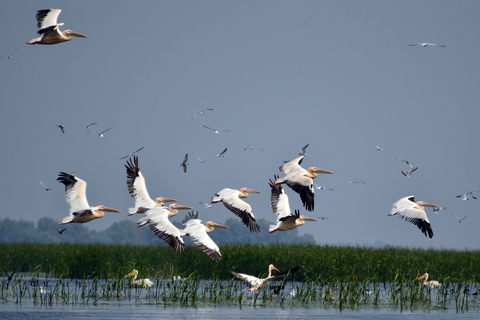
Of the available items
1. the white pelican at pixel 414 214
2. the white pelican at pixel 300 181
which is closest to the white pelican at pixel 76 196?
the white pelican at pixel 300 181

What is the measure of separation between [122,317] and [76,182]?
11.5 feet

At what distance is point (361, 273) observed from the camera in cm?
2184

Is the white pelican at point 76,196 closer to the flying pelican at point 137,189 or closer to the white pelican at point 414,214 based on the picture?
the flying pelican at point 137,189

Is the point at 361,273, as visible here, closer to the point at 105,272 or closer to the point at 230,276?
the point at 230,276

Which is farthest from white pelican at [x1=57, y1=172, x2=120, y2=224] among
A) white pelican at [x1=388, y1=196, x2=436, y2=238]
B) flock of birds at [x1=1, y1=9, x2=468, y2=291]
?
white pelican at [x1=388, y1=196, x2=436, y2=238]

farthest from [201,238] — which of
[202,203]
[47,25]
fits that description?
[47,25]

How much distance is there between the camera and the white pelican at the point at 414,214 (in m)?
18.8

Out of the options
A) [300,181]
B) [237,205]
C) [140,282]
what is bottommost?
[140,282]

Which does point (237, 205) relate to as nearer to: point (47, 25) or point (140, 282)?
point (140, 282)

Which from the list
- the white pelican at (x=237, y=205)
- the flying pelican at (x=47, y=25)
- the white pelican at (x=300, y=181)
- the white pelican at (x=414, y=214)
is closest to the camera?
the flying pelican at (x=47, y=25)

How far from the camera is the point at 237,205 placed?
19.6m

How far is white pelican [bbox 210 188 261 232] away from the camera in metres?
19.5

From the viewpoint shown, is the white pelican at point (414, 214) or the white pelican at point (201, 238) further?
the white pelican at point (414, 214)

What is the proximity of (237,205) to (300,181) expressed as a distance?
7.64 feet
